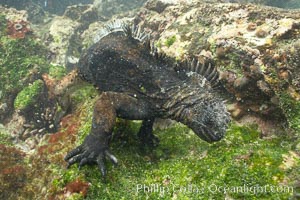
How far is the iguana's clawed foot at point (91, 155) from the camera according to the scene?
428 centimetres

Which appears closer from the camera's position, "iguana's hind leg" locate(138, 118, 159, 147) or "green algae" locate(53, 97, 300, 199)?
"green algae" locate(53, 97, 300, 199)

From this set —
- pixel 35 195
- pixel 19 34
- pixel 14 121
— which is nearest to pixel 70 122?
pixel 35 195

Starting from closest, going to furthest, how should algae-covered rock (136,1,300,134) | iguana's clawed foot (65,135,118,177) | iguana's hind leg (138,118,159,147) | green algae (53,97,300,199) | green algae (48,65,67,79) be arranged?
green algae (53,97,300,199) < iguana's clawed foot (65,135,118,177) < algae-covered rock (136,1,300,134) < iguana's hind leg (138,118,159,147) < green algae (48,65,67,79)

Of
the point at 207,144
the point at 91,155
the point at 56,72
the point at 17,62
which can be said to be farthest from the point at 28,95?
the point at 207,144

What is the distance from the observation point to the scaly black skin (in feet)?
14.7

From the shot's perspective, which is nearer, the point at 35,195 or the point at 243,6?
the point at 35,195

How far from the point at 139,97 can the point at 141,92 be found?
0.13m

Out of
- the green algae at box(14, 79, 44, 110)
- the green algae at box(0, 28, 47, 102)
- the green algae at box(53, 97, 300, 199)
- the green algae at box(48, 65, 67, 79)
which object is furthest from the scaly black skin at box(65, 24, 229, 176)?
the green algae at box(0, 28, 47, 102)

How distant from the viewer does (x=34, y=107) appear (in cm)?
952

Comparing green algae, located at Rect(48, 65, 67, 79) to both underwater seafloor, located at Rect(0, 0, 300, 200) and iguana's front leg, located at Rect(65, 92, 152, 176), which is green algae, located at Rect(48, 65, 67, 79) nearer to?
underwater seafloor, located at Rect(0, 0, 300, 200)

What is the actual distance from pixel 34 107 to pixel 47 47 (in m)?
4.95

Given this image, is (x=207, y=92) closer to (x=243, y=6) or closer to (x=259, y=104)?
(x=259, y=104)

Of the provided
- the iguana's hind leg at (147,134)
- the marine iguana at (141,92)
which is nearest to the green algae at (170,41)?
the marine iguana at (141,92)

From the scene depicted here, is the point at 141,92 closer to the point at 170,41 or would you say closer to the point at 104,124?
the point at 104,124
